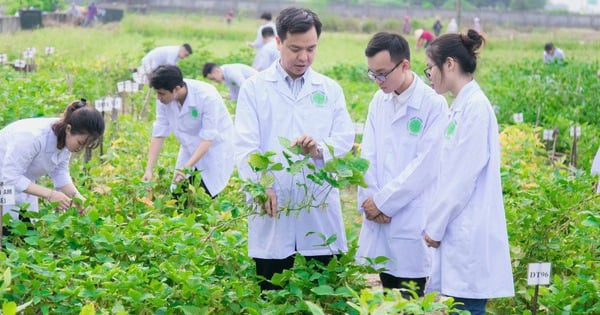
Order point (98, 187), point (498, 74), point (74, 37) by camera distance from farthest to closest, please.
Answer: point (74, 37) < point (498, 74) < point (98, 187)

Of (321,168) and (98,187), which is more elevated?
(321,168)

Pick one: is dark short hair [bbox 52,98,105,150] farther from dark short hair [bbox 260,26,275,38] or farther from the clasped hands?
dark short hair [bbox 260,26,275,38]

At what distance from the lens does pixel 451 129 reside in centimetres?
333

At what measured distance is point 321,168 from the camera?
361 cm

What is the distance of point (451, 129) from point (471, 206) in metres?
0.29

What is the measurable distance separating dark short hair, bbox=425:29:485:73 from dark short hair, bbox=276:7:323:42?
1.60 ft

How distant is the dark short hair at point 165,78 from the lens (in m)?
5.24

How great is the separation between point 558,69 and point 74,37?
9.39m

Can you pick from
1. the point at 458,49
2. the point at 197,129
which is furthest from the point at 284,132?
the point at 197,129

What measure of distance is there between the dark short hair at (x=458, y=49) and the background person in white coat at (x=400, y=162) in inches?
11.9

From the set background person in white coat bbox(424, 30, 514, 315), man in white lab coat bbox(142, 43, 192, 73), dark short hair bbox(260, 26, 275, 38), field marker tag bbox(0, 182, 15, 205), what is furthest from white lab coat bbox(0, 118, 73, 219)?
dark short hair bbox(260, 26, 275, 38)

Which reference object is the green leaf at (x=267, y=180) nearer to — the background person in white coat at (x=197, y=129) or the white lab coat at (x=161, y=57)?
the background person in white coat at (x=197, y=129)

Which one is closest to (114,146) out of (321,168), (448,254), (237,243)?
(237,243)

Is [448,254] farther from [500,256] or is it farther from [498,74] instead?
[498,74]
